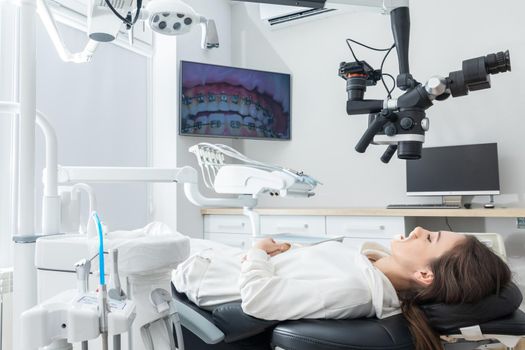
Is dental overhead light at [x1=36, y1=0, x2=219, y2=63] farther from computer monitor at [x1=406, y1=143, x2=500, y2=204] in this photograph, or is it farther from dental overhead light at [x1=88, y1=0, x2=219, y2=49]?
computer monitor at [x1=406, y1=143, x2=500, y2=204]

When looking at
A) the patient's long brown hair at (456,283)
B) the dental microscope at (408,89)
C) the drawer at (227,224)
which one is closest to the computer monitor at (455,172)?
the drawer at (227,224)

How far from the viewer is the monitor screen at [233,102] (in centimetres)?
345

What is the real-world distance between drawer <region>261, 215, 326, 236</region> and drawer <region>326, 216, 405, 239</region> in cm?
7

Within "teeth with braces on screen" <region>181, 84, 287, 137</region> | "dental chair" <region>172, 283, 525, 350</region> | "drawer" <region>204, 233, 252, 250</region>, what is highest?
"teeth with braces on screen" <region>181, 84, 287, 137</region>

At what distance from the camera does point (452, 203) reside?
108 inches

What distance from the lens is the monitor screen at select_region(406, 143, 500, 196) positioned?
8.80 ft

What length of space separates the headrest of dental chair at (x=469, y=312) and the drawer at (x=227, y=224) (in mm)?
2196

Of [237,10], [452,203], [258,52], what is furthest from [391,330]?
[237,10]

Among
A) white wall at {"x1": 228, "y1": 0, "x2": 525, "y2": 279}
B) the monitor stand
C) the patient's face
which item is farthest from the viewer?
white wall at {"x1": 228, "y1": 0, "x2": 525, "y2": 279}

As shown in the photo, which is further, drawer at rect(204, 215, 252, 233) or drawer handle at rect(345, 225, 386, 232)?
drawer at rect(204, 215, 252, 233)

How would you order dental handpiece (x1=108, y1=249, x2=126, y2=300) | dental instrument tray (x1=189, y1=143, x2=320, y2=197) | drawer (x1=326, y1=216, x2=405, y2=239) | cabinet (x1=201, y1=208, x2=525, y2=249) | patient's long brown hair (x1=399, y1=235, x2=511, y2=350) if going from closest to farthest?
1. dental handpiece (x1=108, y1=249, x2=126, y2=300)
2. patient's long brown hair (x1=399, y1=235, x2=511, y2=350)
3. dental instrument tray (x1=189, y1=143, x2=320, y2=197)
4. cabinet (x1=201, y1=208, x2=525, y2=249)
5. drawer (x1=326, y1=216, x2=405, y2=239)

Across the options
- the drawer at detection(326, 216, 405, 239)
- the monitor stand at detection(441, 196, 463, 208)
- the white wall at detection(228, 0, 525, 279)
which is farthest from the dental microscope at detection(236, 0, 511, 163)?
the white wall at detection(228, 0, 525, 279)

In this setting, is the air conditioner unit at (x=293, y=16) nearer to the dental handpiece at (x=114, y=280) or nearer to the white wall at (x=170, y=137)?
the white wall at (x=170, y=137)

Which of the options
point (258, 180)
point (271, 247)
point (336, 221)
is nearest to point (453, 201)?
point (336, 221)
